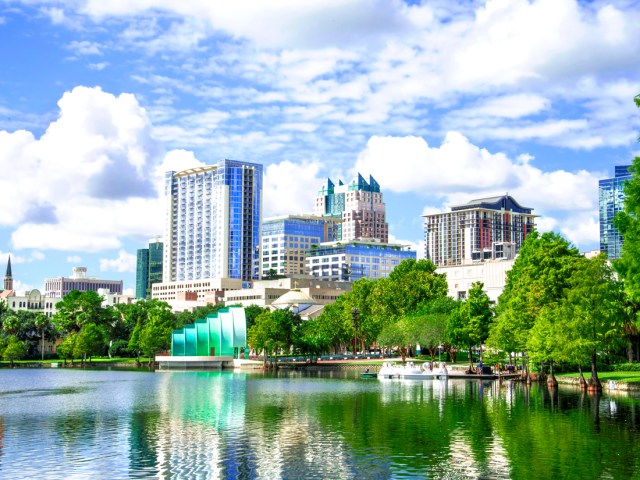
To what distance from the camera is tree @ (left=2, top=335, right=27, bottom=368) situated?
169m

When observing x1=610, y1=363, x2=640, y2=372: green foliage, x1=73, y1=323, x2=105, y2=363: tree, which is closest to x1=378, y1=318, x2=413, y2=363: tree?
x1=610, y1=363, x2=640, y2=372: green foliage

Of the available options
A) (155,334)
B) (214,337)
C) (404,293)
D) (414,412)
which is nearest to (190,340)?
(214,337)

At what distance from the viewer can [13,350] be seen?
170 meters

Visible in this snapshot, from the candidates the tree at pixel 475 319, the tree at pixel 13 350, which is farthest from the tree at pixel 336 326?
the tree at pixel 13 350

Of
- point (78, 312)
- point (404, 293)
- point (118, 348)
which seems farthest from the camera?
point (118, 348)

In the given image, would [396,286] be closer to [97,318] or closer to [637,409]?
[97,318]

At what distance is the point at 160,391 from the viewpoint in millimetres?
86625

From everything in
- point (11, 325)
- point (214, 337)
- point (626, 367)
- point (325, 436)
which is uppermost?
point (11, 325)

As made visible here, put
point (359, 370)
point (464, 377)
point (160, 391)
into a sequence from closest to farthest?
point (160, 391)
point (464, 377)
point (359, 370)

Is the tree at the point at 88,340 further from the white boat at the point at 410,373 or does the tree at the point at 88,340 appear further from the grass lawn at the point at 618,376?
the grass lawn at the point at 618,376

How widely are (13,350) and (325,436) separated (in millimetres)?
137966

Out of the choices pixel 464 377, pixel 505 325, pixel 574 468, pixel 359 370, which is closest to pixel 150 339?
pixel 359 370

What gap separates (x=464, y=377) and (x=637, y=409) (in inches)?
1853

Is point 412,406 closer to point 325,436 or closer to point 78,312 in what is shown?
point 325,436
